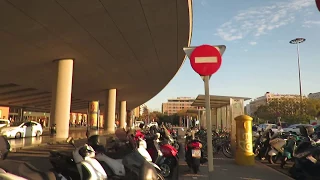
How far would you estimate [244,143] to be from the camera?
30.3ft

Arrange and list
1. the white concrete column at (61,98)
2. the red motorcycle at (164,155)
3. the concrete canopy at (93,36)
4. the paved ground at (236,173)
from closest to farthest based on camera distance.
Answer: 1. the red motorcycle at (164,155)
2. the paved ground at (236,173)
3. the concrete canopy at (93,36)
4. the white concrete column at (61,98)

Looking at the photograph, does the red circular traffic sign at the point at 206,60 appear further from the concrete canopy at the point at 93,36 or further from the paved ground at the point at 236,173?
the concrete canopy at the point at 93,36

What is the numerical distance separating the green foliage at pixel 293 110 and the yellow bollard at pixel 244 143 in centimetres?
3735

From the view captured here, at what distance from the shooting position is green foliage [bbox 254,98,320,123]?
46.1 metres

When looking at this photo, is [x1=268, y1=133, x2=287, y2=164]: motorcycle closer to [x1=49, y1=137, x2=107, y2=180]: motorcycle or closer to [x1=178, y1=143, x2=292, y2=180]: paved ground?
[x1=178, y1=143, x2=292, y2=180]: paved ground

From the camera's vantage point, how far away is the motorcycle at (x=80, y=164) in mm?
4371

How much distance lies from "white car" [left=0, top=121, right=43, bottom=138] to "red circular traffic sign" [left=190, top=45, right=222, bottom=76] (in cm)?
1941

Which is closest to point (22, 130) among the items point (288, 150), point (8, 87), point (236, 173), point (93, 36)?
point (93, 36)

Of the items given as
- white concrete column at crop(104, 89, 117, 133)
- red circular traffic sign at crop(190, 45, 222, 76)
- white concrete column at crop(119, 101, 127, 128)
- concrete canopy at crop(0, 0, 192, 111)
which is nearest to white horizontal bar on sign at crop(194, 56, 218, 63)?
red circular traffic sign at crop(190, 45, 222, 76)

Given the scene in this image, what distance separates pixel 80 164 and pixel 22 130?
20261 mm

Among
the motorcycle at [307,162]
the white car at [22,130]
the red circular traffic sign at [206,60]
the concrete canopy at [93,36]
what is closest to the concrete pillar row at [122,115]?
the concrete canopy at [93,36]

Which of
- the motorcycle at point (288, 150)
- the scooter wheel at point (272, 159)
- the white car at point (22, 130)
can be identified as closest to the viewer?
the motorcycle at point (288, 150)

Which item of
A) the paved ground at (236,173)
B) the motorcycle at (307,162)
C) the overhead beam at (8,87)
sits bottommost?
the paved ground at (236,173)

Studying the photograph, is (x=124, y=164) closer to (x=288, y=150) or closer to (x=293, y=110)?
(x=288, y=150)
